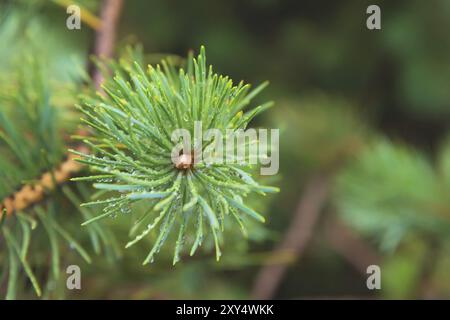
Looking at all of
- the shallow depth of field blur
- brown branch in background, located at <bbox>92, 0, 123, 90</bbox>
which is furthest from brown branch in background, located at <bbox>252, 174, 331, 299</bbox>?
brown branch in background, located at <bbox>92, 0, 123, 90</bbox>

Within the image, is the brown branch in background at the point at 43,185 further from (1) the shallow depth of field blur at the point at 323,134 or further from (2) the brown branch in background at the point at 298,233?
(2) the brown branch in background at the point at 298,233

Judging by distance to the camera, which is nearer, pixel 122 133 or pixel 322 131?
pixel 122 133

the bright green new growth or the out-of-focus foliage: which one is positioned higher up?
the bright green new growth

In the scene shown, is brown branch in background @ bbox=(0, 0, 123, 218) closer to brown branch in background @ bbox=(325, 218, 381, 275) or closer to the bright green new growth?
the bright green new growth

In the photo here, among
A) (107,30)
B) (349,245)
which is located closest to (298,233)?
(349,245)

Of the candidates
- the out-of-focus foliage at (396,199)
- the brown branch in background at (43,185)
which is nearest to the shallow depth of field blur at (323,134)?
the out-of-focus foliage at (396,199)

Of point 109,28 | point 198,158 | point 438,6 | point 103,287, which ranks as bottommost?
point 103,287

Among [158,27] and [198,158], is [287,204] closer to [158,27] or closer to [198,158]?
[158,27]

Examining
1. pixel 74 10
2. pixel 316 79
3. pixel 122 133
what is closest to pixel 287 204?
pixel 316 79
